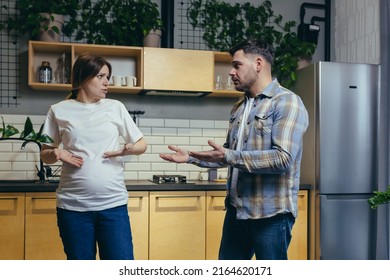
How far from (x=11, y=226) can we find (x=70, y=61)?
1.38 metres

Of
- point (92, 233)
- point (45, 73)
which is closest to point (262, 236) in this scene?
point (92, 233)

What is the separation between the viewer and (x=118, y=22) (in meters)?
3.82

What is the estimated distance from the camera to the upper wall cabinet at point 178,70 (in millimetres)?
3682

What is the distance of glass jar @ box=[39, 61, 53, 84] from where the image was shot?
11.8ft

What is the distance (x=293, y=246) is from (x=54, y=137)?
2.18 m

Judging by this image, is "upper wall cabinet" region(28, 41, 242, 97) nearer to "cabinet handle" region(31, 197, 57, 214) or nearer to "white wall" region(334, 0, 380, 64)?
"cabinet handle" region(31, 197, 57, 214)

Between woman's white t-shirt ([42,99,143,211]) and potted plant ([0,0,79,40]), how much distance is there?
1784mm

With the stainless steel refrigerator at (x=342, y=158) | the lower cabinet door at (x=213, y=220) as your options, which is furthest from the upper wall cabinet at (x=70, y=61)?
the stainless steel refrigerator at (x=342, y=158)

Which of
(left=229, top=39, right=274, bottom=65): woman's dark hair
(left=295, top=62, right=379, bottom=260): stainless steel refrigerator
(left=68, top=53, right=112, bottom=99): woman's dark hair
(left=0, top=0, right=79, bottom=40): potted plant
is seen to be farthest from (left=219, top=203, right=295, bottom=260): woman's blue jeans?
(left=0, top=0, right=79, bottom=40): potted plant

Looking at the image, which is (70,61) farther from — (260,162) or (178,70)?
(260,162)

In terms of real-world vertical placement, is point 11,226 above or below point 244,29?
below

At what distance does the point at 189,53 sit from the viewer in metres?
3.75

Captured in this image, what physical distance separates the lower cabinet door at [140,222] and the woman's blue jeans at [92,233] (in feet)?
4.36

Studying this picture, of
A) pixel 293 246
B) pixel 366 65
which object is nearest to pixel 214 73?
pixel 366 65
